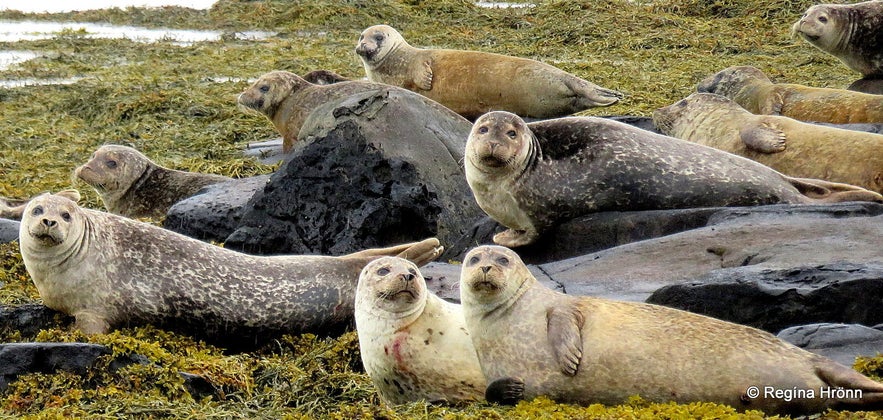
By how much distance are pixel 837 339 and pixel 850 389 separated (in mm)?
728

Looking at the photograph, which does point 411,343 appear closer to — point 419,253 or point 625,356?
point 625,356

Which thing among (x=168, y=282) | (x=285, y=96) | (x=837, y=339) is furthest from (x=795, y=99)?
(x=168, y=282)

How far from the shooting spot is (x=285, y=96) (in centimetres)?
1242

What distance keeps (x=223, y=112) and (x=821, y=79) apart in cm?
649

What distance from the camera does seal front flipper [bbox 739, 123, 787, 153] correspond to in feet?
30.6

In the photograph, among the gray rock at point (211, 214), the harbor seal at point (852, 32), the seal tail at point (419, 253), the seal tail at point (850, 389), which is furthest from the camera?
the harbor seal at point (852, 32)

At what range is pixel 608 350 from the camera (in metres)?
5.23

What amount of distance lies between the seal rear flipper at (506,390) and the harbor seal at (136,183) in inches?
226

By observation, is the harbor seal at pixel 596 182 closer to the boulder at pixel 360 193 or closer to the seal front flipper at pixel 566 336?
the boulder at pixel 360 193

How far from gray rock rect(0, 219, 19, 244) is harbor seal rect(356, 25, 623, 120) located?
15.3 ft

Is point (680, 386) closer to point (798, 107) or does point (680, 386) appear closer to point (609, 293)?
point (609, 293)

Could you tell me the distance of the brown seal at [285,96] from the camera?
12133 millimetres

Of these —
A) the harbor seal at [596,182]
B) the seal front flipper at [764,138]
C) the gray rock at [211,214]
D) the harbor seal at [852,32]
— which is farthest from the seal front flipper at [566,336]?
the harbor seal at [852,32]

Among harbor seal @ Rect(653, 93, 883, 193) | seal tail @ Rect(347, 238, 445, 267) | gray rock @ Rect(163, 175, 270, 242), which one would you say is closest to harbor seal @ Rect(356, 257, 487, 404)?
seal tail @ Rect(347, 238, 445, 267)
